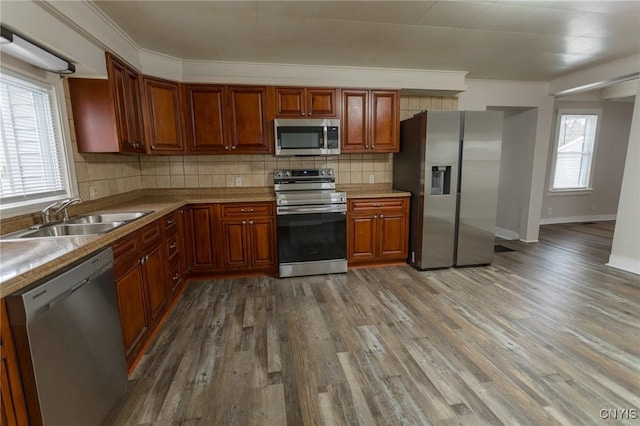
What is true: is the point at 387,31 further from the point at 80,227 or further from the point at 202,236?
the point at 80,227

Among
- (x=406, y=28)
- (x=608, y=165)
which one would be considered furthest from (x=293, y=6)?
(x=608, y=165)

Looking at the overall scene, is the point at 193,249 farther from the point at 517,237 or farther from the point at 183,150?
the point at 517,237

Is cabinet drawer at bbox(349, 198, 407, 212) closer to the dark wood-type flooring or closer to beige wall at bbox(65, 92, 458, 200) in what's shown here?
beige wall at bbox(65, 92, 458, 200)

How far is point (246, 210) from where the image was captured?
3.41 m

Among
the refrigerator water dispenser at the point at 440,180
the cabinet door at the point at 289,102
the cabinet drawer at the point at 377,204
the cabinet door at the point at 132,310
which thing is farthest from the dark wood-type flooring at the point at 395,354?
the cabinet door at the point at 289,102

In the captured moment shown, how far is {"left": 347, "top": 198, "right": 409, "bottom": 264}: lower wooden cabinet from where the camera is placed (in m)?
3.65

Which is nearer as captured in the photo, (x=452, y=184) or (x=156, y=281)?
(x=156, y=281)

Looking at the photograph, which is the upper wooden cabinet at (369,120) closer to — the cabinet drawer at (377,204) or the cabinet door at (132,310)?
the cabinet drawer at (377,204)

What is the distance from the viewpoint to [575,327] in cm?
238

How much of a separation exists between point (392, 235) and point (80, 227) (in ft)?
10.0

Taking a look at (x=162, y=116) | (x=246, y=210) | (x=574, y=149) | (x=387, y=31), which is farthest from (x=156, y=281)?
(x=574, y=149)

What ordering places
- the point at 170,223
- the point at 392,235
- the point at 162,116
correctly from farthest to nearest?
the point at 392,235
the point at 162,116
the point at 170,223

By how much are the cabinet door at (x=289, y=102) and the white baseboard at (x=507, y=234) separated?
13.2ft

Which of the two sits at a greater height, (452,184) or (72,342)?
(452,184)
